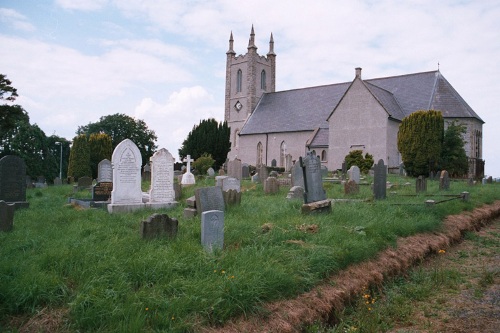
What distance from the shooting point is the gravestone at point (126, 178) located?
9.99 metres

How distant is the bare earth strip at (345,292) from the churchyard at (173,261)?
4.6 inches

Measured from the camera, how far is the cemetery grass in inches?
150

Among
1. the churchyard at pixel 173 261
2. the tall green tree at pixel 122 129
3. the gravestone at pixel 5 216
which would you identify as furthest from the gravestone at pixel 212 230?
the tall green tree at pixel 122 129

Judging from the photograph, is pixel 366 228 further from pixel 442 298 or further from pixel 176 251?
pixel 176 251

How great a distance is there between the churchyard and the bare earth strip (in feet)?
0.38

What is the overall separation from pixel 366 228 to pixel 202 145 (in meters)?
32.2

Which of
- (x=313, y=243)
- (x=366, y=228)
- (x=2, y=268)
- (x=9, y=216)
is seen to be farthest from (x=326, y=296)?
(x=9, y=216)

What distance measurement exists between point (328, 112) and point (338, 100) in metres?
1.99

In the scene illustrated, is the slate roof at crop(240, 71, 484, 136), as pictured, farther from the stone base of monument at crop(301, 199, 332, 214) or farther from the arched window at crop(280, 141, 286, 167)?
the stone base of monument at crop(301, 199, 332, 214)

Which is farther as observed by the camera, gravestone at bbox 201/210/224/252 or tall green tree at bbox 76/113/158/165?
tall green tree at bbox 76/113/158/165

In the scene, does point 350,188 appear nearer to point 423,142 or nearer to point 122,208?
point 122,208

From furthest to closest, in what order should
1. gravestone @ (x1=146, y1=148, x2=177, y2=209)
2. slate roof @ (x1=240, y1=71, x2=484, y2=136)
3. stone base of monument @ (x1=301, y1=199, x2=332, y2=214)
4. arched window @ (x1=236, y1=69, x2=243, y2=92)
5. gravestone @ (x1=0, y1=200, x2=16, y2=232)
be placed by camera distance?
arched window @ (x1=236, y1=69, x2=243, y2=92) → slate roof @ (x1=240, y1=71, x2=484, y2=136) → gravestone @ (x1=146, y1=148, x2=177, y2=209) → stone base of monument @ (x1=301, y1=199, x2=332, y2=214) → gravestone @ (x1=0, y1=200, x2=16, y2=232)

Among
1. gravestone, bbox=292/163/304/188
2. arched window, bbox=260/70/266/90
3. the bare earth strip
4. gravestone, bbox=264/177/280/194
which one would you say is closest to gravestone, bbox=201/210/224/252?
the bare earth strip

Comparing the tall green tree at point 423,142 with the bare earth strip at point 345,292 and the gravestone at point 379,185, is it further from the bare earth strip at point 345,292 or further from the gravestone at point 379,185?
the bare earth strip at point 345,292
